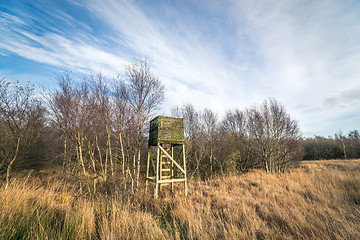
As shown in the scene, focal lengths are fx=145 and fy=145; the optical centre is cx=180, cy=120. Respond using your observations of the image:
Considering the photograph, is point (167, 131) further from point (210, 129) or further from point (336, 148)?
point (336, 148)

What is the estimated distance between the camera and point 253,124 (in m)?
16.0

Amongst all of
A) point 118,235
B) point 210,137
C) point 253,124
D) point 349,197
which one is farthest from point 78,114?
point 253,124

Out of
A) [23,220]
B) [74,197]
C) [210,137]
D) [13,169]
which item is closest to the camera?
[23,220]

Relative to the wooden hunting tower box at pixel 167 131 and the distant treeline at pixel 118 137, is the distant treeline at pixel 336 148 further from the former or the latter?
the wooden hunting tower box at pixel 167 131

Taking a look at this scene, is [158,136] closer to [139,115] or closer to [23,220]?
[139,115]

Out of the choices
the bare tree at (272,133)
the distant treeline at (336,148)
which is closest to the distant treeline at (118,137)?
the bare tree at (272,133)

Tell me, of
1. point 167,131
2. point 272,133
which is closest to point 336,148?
point 272,133

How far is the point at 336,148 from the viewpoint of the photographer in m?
34.4

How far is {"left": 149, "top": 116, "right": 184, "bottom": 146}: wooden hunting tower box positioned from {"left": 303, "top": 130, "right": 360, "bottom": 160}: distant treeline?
4145 centimetres

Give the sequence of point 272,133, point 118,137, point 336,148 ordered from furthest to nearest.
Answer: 1. point 336,148
2. point 272,133
3. point 118,137

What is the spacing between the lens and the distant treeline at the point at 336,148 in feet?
103

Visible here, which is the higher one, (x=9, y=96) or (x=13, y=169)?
(x=9, y=96)

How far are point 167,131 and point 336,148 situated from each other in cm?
4650

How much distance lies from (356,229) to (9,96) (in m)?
13.9
